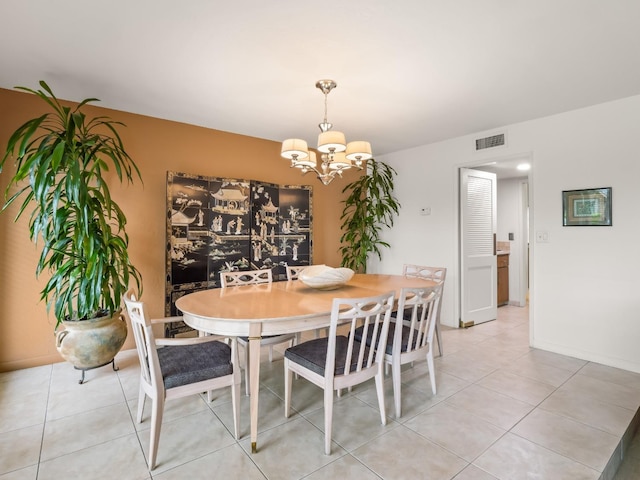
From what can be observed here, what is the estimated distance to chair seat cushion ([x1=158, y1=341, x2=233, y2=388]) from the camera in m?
1.79

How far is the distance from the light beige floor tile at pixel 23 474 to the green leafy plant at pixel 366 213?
3747mm

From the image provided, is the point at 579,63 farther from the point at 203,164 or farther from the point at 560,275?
the point at 203,164

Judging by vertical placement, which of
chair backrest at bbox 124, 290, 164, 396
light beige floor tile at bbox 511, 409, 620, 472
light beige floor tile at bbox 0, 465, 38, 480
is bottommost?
light beige floor tile at bbox 511, 409, 620, 472

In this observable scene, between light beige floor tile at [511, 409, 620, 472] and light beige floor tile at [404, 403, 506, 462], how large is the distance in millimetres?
197

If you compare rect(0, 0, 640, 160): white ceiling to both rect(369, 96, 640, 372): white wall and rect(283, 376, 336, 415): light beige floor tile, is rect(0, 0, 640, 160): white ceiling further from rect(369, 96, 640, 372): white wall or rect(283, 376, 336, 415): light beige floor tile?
rect(283, 376, 336, 415): light beige floor tile

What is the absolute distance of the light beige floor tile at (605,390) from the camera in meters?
2.36

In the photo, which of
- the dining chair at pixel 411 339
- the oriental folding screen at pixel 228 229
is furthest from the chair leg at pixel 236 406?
the oriental folding screen at pixel 228 229

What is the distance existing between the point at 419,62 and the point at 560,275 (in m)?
2.57

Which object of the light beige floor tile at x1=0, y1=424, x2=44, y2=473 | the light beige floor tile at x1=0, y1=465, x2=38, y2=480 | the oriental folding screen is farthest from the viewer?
the oriental folding screen

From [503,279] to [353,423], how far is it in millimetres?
4484

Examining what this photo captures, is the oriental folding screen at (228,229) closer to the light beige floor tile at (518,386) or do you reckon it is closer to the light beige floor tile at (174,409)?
the light beige floor tile at (174,409)

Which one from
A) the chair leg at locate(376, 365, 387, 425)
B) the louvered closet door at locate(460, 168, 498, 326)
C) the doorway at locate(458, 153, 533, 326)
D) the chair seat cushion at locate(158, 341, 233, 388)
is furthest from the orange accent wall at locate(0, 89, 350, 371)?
the doorway at locate(458, 153, 533, 326)

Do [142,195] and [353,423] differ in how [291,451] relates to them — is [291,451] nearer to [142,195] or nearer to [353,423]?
[353,423]

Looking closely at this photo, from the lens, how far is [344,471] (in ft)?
5.50
